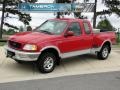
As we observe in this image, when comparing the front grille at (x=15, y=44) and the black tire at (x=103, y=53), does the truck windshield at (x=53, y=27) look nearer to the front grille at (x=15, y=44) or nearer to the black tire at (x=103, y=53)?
the front grille at (x=15, y=44)

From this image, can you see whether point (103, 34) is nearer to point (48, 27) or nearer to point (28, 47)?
point (48, 27)

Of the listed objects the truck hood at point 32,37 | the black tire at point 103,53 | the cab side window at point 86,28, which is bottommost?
the black tire at point 103,53

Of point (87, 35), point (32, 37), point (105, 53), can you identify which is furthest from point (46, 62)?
point (105, 53)

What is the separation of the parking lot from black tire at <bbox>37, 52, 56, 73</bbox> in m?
0.17

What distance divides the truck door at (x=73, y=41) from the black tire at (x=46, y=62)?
56 cm

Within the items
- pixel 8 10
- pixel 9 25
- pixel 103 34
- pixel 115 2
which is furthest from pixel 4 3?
pixel 103 34

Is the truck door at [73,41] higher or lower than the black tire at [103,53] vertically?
higher

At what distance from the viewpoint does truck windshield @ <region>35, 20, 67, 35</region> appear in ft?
34.4

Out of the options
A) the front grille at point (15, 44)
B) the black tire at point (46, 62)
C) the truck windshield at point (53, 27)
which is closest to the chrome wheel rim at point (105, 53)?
the truck windshield at point (53, 27)

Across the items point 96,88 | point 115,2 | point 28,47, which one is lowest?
point 96,88

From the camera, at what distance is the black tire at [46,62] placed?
9594 millimetres

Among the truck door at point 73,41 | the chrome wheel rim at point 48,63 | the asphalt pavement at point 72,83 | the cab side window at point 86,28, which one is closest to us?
the asphalt pavement at point 72,83

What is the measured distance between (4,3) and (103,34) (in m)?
27.2

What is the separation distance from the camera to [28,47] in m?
9.34
